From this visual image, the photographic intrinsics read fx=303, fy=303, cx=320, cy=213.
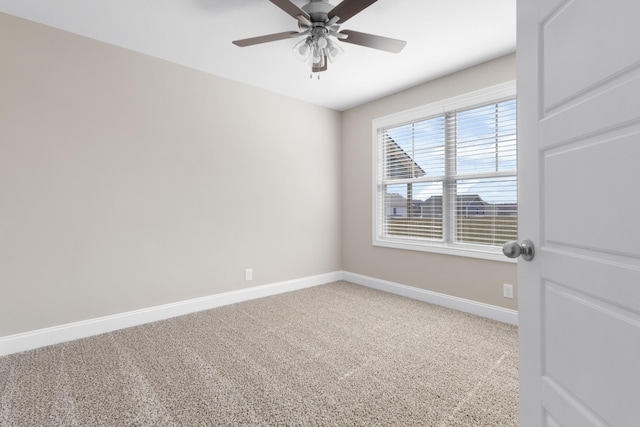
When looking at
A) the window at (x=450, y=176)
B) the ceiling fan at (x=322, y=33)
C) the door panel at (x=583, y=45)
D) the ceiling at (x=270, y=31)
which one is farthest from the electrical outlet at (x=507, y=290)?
the door panel at (x=583, y=45)

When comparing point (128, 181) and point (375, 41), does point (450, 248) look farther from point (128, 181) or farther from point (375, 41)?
point (128, 181)

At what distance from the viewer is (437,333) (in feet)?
8.52

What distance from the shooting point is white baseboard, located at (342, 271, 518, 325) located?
2838 mm

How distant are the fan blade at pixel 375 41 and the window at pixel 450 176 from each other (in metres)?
1.32

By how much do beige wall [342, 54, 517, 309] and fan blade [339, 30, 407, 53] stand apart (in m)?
1.32

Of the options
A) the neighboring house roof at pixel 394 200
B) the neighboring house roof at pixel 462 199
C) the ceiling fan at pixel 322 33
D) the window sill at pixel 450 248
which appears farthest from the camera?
the neighboring house roof at pixel 394 200

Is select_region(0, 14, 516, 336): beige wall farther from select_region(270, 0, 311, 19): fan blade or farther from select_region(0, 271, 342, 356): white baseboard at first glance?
select_region(270, 0, 311, 19): fan blade

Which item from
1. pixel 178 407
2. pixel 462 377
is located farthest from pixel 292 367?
pixel 462 377

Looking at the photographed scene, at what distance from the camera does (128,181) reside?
2750mm

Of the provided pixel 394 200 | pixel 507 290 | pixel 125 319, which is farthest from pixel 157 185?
pixel 507 290

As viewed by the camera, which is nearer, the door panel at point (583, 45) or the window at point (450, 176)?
the door panel at point (583, 45)

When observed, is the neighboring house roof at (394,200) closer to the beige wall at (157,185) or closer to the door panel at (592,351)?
the beige wall at (157,185)

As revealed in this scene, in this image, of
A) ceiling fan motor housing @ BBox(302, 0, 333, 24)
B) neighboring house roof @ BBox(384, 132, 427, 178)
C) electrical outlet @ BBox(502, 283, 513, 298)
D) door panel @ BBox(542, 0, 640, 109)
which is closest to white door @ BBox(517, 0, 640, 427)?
door panel @ BBox(542, 0, 640, 109)

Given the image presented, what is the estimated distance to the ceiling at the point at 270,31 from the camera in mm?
2156
